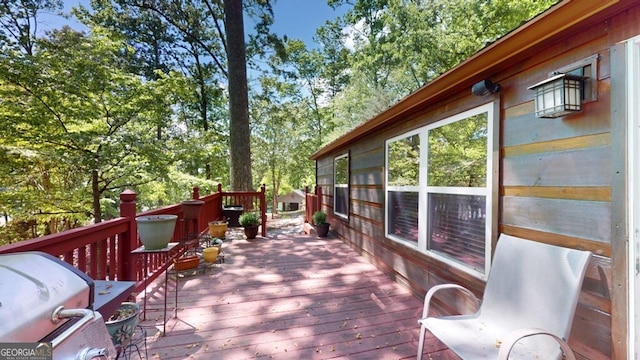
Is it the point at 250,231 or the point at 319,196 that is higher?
the point at 319,196

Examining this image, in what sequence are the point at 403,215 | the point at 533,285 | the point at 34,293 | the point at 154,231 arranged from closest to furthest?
the point at 34,293 → the point at 533,285 → the point at 154,231 → the point at 403,215

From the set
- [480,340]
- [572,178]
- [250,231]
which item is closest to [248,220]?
[250,231]

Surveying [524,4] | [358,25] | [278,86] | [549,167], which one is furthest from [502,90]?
[358,25]

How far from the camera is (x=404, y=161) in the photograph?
3.55 m

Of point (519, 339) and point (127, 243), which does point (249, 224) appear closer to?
point (127, 243)

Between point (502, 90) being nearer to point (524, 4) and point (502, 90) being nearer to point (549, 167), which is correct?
point (549, 167)

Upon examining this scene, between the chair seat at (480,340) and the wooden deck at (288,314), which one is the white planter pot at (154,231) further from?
the chair seat at (480,340)

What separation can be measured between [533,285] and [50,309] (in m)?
2.23

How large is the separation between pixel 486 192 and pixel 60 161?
6569mm

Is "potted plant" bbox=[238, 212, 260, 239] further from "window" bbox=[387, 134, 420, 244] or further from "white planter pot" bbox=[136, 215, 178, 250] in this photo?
"white planter pot" bbox=[136, 215, 178, 250]

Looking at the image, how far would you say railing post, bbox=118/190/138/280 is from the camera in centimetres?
270

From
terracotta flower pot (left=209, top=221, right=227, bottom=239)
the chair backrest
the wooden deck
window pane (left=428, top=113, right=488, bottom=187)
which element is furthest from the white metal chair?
terracotta flower pot (left=209, top=221, right=227, bottom=239)

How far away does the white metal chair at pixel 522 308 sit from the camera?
1.42m

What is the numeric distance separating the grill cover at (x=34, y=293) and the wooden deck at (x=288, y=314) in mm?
1426
